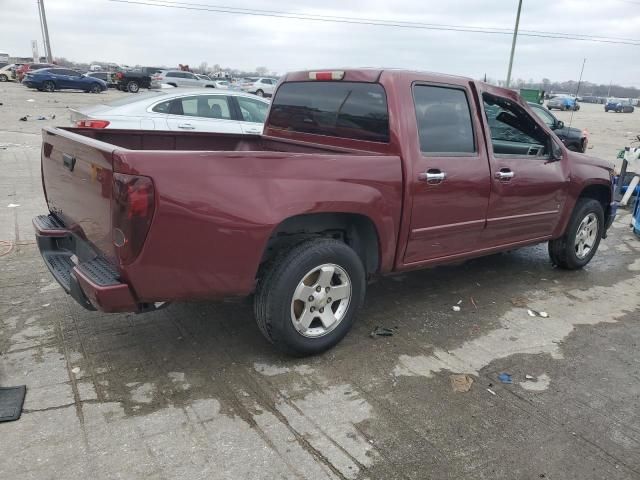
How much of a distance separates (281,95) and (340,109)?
86 cm

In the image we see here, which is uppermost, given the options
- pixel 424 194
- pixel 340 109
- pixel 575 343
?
pixel 340 109

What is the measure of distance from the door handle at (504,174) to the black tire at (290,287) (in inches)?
63.1

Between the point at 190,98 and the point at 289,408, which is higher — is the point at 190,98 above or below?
above

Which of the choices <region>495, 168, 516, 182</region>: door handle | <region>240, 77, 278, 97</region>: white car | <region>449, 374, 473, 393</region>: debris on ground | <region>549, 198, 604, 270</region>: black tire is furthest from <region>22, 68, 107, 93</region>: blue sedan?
<region>449, 374, 473, 393</region>: debris on ground

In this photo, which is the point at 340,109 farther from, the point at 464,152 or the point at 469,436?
the point at 469,436

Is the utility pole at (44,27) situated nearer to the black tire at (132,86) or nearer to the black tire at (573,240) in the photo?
the black tire at (132,86)

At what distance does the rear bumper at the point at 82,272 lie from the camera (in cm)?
286

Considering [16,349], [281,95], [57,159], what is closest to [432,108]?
[281,95]

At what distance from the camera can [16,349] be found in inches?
139

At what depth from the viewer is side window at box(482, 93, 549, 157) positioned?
4832 mm

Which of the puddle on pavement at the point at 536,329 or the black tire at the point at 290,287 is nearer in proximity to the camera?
the black tire at the point at 290,287

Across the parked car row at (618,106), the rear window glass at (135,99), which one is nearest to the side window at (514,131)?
the rear window glass at (135,99)

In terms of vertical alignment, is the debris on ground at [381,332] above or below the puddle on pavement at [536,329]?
above

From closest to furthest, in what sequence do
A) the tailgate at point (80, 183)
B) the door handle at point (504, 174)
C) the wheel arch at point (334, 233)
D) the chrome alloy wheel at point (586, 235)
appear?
1. the tailgate at point (80, 183)
2. the wheel arch at point (334, 233)
3. the door handle at point (504, 174)
4. the chrome alloy wheel at point (586, 235)
